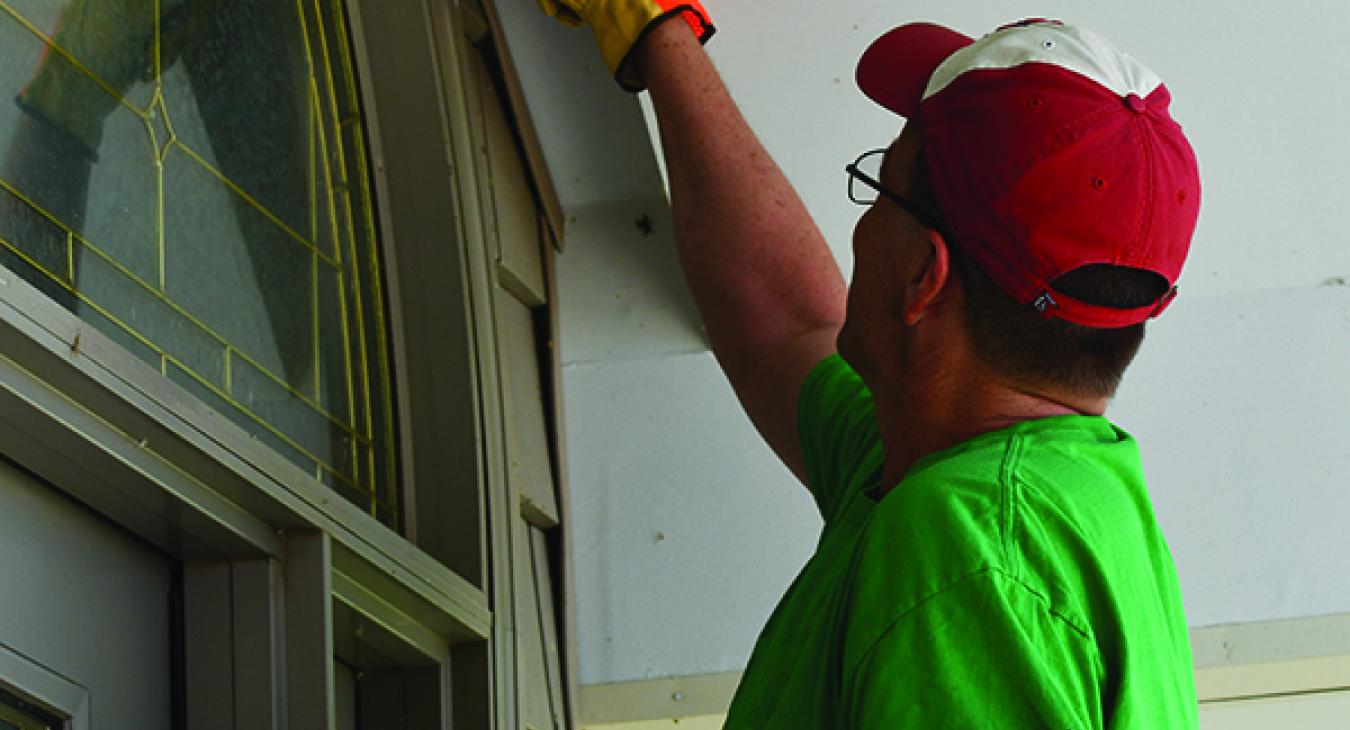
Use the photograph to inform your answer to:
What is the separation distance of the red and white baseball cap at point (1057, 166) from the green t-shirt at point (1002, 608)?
5.9 inches

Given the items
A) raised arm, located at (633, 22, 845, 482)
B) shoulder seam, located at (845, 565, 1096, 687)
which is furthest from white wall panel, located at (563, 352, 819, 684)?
shoulder seam, located at (845, 565, 1096, 687)

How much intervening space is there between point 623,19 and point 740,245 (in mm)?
317

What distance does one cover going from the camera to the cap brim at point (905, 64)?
1.72 meters

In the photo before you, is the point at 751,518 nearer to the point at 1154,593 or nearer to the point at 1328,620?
the point at 1328,620

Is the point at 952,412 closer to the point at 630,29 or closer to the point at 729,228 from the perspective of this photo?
the point at 729,228

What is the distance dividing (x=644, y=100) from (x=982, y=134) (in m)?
1.15

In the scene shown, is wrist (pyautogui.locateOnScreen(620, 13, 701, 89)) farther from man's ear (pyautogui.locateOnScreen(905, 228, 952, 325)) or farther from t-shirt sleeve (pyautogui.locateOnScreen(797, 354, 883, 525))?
man's ear (pyautogui.locateOnScreen(905, 228, 952, 325))

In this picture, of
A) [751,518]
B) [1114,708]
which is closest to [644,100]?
[751,518]

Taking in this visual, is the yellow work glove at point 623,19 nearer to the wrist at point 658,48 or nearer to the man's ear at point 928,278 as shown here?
the wrist at point 658,48

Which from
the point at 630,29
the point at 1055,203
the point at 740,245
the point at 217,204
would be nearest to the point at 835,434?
the point at 740,245

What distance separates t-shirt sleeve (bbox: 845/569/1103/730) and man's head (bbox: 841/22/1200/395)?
1.07 ft

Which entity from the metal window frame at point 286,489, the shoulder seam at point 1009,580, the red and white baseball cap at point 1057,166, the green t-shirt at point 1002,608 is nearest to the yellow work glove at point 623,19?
the metal window frame at point 286,489

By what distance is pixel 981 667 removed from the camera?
1277 millimetres

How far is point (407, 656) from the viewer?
2.24 metres
